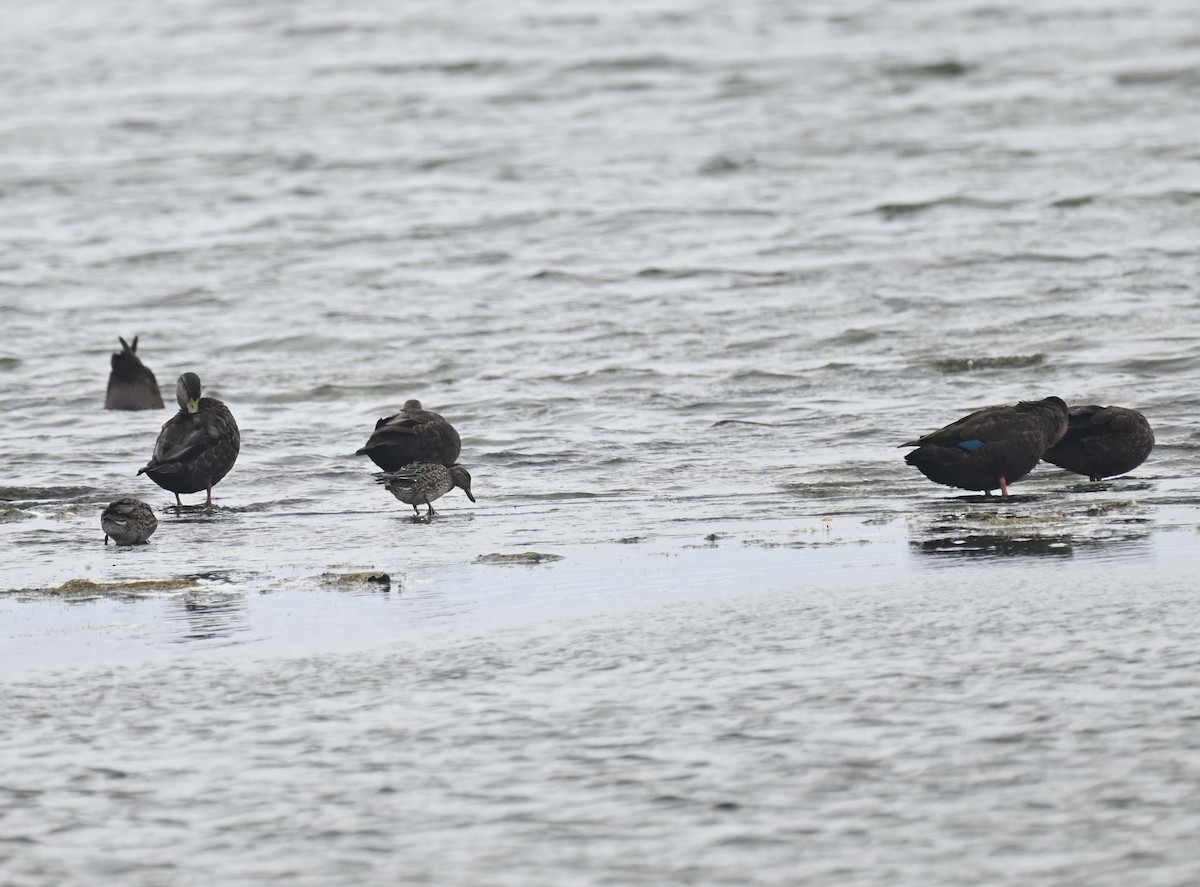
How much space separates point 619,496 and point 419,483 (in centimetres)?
134

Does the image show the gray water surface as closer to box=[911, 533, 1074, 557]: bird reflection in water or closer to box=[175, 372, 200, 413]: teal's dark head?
box=[911, 533, 1074, 557]: bird reflection in water

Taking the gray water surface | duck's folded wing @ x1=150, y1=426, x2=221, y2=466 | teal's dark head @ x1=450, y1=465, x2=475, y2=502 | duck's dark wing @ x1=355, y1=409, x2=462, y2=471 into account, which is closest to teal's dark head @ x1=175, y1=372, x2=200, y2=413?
duck's folded wing @ x1=150, y1=426, x2=221, y2=466

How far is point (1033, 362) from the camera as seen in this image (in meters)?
16.6

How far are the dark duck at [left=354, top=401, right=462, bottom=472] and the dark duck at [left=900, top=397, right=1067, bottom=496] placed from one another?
9.87ft

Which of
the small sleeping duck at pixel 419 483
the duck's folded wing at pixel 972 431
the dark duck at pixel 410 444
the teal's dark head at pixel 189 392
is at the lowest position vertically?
Answer: the small sleeping duck at pixel 419 483

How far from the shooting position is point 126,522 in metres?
9.65

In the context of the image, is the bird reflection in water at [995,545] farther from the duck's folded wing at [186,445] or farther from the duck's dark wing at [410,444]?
the duck's folded wing at [186,445]

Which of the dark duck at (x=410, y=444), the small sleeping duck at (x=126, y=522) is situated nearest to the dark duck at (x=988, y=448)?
the dark duck at (x=410, y=444)

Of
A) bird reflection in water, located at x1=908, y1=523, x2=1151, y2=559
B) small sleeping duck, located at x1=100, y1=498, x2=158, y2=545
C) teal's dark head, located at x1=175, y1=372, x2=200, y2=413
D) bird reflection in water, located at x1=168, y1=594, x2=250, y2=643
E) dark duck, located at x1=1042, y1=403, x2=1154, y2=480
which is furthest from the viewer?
teal's dark head, located at x1=175, y1=372, x2=200, y2=413

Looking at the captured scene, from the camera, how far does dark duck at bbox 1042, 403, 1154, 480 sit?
10930 millimetres

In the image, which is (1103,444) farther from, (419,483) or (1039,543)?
(419,483)

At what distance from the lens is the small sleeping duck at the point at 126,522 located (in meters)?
9.64

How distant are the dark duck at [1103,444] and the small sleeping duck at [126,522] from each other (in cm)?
506

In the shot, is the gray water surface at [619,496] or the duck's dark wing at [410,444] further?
the duck's dark wing at [410,444]
